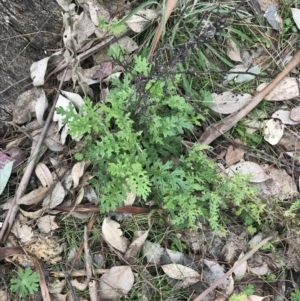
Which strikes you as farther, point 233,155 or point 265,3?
point 265,3

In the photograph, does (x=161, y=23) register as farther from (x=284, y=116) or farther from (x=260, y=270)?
(x=260, y=270)

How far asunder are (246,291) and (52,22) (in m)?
1.65

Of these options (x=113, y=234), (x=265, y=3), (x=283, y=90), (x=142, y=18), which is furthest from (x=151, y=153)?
(x=265, y=3)

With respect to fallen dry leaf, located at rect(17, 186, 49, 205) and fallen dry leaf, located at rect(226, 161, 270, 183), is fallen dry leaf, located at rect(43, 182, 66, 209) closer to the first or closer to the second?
fallen dry leaf, located at rect(17, 186, 49, 205)

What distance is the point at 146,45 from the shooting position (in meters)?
2.38

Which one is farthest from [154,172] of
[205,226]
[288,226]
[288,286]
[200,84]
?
[288,286]

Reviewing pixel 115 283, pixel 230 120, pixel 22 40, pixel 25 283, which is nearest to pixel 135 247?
pixel 115 283

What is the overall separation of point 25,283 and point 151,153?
853mm

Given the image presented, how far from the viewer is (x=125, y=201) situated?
2.29m

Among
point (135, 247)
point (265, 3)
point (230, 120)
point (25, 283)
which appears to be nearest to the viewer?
point (25, 283)

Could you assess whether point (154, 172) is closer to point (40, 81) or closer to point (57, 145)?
point (57, 145)

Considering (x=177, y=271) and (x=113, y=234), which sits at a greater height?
(x=113, y=234)

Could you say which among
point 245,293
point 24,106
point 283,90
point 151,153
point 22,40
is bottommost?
point 245,293

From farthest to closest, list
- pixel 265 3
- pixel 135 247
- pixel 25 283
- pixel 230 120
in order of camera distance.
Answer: pixel 265 3, pixel 230 120, pixel 135 247, pixel 25 283
